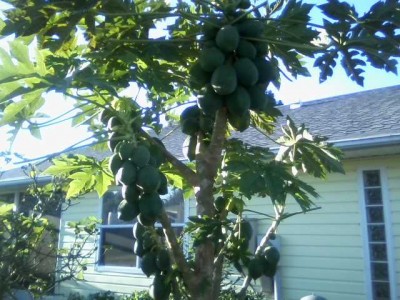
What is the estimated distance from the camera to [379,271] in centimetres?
727

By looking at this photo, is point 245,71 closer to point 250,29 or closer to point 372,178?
point 250,29

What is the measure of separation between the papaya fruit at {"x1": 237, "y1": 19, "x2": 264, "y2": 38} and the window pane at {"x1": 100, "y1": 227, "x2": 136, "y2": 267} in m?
8.70

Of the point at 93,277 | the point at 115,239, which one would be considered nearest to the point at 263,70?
the point at 115,239

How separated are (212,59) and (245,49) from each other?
0.17m

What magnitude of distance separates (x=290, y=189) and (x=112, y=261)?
9235mm

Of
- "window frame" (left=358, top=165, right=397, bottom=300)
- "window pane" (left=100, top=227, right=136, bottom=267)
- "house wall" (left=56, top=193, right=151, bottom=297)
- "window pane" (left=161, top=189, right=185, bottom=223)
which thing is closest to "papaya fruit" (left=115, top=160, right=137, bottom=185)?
"window frame" (left=358, top=165, right=397, bottom=300)

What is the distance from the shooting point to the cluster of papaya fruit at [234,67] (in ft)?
7.95

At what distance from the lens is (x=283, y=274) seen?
8039mm

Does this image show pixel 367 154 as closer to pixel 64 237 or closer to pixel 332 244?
pixel 332 244

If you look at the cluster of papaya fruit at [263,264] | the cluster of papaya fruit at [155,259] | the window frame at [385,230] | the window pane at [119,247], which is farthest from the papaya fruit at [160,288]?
the window pane at [119,247]

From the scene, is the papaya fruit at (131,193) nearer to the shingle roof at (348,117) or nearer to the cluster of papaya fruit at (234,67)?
the cluster of papaya fruit at (234,67)

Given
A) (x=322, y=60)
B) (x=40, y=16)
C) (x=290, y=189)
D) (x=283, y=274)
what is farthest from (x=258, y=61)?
(x=283, y=274)

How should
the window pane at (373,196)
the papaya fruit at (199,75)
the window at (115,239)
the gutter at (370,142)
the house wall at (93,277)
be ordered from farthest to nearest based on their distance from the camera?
1. the window at (115,239)
2. the house wall at (93,277)
3. the window pane at (373,196)
4. the gutter at (370,142)
5. the papaya fruit at (199,75)

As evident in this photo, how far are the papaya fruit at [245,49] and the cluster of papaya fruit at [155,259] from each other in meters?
0.97
